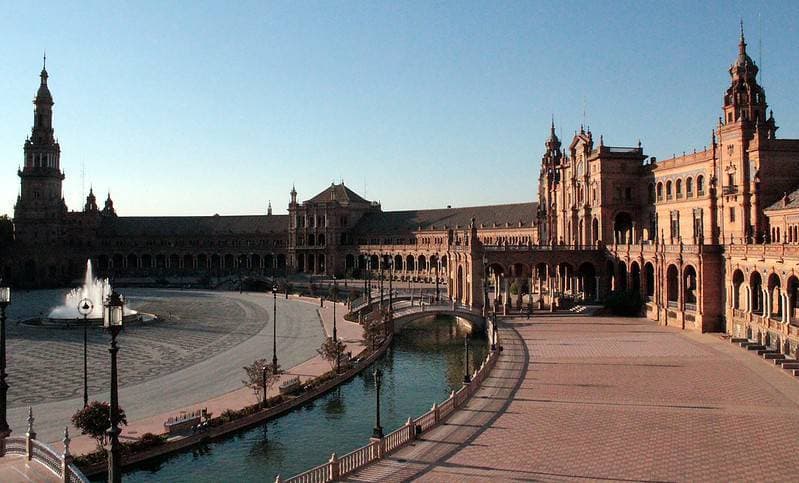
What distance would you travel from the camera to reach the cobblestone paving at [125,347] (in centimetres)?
4372

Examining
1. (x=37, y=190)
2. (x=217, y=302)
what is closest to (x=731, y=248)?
(x=217, y=302)

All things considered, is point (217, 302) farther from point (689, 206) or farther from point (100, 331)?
point (689, 206)

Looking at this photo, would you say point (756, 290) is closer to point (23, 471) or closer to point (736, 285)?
point (736, 285)

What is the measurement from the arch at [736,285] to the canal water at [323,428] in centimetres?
2098

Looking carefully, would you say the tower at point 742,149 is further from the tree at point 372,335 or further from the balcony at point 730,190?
the tree at point 372,335

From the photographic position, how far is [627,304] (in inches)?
2817

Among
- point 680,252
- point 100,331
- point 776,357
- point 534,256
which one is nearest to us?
point 776,357

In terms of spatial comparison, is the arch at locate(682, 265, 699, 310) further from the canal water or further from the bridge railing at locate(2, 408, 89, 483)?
the bridge railing at locate(2, 408, 89, 483)

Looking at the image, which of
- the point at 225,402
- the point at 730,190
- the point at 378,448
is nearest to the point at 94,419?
the point at 225,402

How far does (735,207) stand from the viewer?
65938 mm

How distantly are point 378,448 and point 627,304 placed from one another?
5064cm

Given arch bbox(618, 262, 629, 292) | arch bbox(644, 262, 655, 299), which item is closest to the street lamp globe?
arch bbox(644, 262, 655, 299)

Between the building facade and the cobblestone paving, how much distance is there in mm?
23622

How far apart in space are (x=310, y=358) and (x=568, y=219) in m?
49.6
